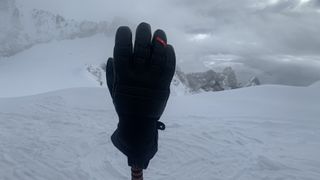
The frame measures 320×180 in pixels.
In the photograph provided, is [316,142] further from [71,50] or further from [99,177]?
[71,50]

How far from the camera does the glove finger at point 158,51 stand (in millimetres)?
3609

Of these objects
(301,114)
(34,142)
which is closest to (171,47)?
(34,142)

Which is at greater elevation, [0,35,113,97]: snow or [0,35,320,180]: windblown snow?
[0,35,320,180]: windblown snow

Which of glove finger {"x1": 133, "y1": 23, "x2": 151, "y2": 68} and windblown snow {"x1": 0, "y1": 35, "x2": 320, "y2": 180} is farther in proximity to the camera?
windblown snow {"x1": 0, "y1": 35, "x2": 320, "y2": 180}

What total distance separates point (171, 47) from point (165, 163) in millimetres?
3193

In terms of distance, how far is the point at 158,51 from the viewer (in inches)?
143

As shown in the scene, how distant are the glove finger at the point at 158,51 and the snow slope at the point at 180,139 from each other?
9.24 feet

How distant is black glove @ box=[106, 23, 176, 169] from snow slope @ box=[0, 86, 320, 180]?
231 centimetres

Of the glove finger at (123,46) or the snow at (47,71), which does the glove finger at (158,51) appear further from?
the snow at (47,71)

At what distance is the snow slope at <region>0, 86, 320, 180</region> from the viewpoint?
19.8ft

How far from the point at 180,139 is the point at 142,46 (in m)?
4.31

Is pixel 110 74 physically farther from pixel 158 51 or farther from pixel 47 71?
pixel 47 71

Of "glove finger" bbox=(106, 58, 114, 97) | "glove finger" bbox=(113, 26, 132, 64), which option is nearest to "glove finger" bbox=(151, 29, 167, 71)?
"glove finger" bbox=(113, 26, 132, 64)

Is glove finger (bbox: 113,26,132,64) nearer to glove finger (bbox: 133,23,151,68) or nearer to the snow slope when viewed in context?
glove finger (bbox: 133,23,151,68)
